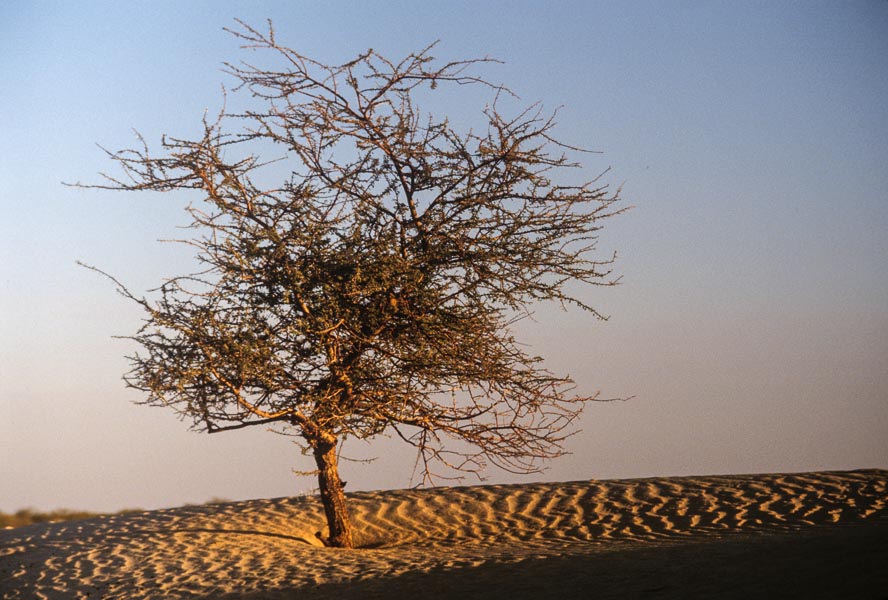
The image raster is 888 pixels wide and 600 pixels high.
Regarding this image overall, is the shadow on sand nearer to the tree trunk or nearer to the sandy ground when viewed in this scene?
the sandy ground

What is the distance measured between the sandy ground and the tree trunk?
49 centimetres

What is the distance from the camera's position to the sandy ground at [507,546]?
889 centimetres

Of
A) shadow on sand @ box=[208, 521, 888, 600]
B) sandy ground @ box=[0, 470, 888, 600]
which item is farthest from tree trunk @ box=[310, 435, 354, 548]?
shadow on sand @ box=[208, 521, 888, 600]

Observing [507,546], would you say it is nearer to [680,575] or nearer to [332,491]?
[332,491]

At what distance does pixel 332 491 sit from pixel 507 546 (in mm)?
2822

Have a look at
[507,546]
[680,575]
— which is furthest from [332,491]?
[680,575]

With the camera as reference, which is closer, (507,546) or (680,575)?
(680,575)

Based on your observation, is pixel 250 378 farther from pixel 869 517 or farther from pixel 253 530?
pixel 869 517

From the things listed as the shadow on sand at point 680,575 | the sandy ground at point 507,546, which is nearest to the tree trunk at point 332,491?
the sandy ground at point 507,546

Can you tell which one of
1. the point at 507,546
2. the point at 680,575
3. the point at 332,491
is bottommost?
the point at 680,575

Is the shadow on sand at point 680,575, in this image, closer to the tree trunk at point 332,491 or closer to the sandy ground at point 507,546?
the sandy ground at point 507,546

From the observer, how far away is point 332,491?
43.2ft

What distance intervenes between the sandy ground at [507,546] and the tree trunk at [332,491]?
49 cm

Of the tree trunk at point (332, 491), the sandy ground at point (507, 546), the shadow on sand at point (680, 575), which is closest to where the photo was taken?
the shadow on sand at point (680, 575)
